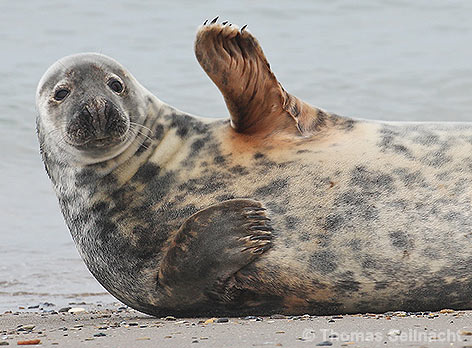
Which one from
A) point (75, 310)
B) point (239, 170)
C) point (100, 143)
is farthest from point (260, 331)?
point (75, 310)

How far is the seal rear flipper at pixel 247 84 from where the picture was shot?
13.6 feet

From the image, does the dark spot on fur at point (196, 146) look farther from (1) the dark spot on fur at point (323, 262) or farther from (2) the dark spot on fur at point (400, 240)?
(2) the dark spot on fur at point (400, 240)

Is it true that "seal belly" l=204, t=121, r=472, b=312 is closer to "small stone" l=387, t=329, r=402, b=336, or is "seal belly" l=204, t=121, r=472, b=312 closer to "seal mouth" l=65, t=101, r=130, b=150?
"seal mouth" l=65, t=101, r=130, b=150

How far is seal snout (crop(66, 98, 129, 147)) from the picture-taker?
159 inches

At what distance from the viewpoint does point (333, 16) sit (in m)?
23.7

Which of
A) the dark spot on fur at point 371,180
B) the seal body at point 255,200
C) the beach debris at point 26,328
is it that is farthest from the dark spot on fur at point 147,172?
the dark spot on fur at point 371,180

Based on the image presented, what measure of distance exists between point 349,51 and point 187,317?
16992 millimetres

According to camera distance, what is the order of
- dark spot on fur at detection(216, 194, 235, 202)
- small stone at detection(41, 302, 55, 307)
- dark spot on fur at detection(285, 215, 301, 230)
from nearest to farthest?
dark spot on fur at detection(285, 215, 301, 230) < dark spot on fur at detection(216, 194, 235, 202) < small stone at detection(41, 302, 55, 307)

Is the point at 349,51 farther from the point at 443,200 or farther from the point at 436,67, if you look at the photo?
the point at 443,200

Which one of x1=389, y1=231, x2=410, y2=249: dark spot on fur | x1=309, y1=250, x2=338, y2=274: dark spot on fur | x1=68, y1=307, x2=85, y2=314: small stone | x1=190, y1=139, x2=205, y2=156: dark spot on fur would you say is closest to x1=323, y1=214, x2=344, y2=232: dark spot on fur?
x1=309, y1=250, x2=338, y2=274: dark spot on fur

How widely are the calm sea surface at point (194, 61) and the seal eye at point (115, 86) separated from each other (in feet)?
8.44

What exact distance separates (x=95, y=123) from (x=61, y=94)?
36cm

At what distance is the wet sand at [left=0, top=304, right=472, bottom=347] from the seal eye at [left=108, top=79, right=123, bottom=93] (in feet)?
3.67

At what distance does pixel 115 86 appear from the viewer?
438 centimetres
